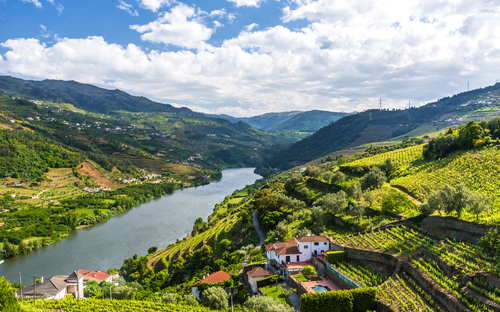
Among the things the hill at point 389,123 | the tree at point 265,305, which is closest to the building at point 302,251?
the tree at point 265,305

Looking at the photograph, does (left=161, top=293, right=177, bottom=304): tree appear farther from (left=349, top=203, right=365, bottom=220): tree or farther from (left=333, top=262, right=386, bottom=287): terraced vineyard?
(left=349, top=203, right=365, bottom=220): tree

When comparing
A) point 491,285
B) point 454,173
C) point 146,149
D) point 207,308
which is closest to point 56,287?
point 207,308

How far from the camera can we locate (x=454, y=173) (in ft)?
98.5

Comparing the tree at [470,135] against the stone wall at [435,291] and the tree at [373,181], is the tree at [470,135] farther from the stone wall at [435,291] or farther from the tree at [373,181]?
the stone wall at [435,291]

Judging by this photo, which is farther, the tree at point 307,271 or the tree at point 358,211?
the tree at point 358,211

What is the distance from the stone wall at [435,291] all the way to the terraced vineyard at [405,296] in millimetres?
231

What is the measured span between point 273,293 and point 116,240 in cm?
4468

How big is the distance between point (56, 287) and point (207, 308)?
16821mm

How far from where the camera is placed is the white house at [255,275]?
23.7 meters

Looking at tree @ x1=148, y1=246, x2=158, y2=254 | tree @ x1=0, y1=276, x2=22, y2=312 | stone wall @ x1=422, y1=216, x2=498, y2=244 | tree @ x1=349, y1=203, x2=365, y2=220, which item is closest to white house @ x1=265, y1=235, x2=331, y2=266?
tree @ x1=349, y1=203, x2=365, y2=220

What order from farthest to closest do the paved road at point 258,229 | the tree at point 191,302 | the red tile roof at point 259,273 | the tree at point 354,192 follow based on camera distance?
the paved road at point 258,229 → the tree at point 354,192 → the red tile roof at point 259,273 → the tree at point 191,302

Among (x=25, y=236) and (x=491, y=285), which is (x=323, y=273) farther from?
(x=25, y=236)

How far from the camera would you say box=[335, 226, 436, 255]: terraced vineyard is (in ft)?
61.2

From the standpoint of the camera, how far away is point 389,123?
537ft
